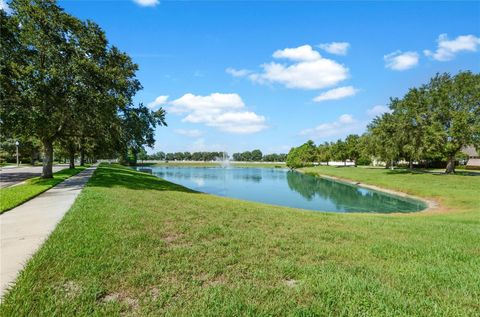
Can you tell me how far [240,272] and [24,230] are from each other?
5521mm

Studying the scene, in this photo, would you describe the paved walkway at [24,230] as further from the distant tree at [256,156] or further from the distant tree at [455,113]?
the distant tree at [256,156]

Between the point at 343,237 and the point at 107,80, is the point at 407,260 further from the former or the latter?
the point at 107,80

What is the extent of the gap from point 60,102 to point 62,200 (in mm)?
9055

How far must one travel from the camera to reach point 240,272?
15.7 feet

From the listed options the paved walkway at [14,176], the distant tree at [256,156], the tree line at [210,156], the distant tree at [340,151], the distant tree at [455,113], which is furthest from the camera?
the distant tree at [256,156]

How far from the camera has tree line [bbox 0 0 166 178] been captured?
17.5 meters

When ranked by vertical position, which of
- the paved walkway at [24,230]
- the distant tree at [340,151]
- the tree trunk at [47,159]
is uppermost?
the distant tree at [340,151]

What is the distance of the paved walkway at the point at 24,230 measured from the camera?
4.85 metres

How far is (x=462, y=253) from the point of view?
6316 millimetres

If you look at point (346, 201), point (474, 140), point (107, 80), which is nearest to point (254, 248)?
point (107, 80)

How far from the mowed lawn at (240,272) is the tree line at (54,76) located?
12.5 metres

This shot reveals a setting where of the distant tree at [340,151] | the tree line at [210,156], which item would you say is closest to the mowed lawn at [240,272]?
the distant tree at [340,151]

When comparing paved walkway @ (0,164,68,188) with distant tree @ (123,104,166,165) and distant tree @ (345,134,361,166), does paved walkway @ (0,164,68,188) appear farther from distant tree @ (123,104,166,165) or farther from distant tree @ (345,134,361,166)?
distant tree @ (345,134,361,166)

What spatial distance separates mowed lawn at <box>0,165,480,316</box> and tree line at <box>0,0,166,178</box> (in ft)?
40.9
